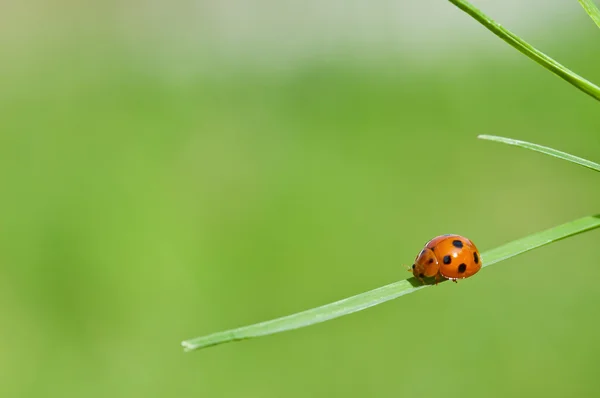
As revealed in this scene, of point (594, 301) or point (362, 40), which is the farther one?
point (362, 40)

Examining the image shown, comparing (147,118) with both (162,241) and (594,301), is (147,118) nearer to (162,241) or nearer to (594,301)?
(162,241)

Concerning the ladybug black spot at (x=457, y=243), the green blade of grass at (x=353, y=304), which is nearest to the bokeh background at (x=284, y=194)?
the ladybug black spot at (x=457, y=243)

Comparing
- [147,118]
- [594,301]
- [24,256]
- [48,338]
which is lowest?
[594,301]

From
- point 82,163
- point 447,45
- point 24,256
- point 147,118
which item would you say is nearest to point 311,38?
point 447,45

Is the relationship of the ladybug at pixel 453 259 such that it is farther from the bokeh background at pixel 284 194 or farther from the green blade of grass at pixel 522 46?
the bokeh background at pixel 284 194

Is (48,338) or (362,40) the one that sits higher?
(362,40)

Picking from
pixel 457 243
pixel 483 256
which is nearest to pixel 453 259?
pixel 457 243

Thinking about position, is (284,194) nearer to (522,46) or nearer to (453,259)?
(453,259)
